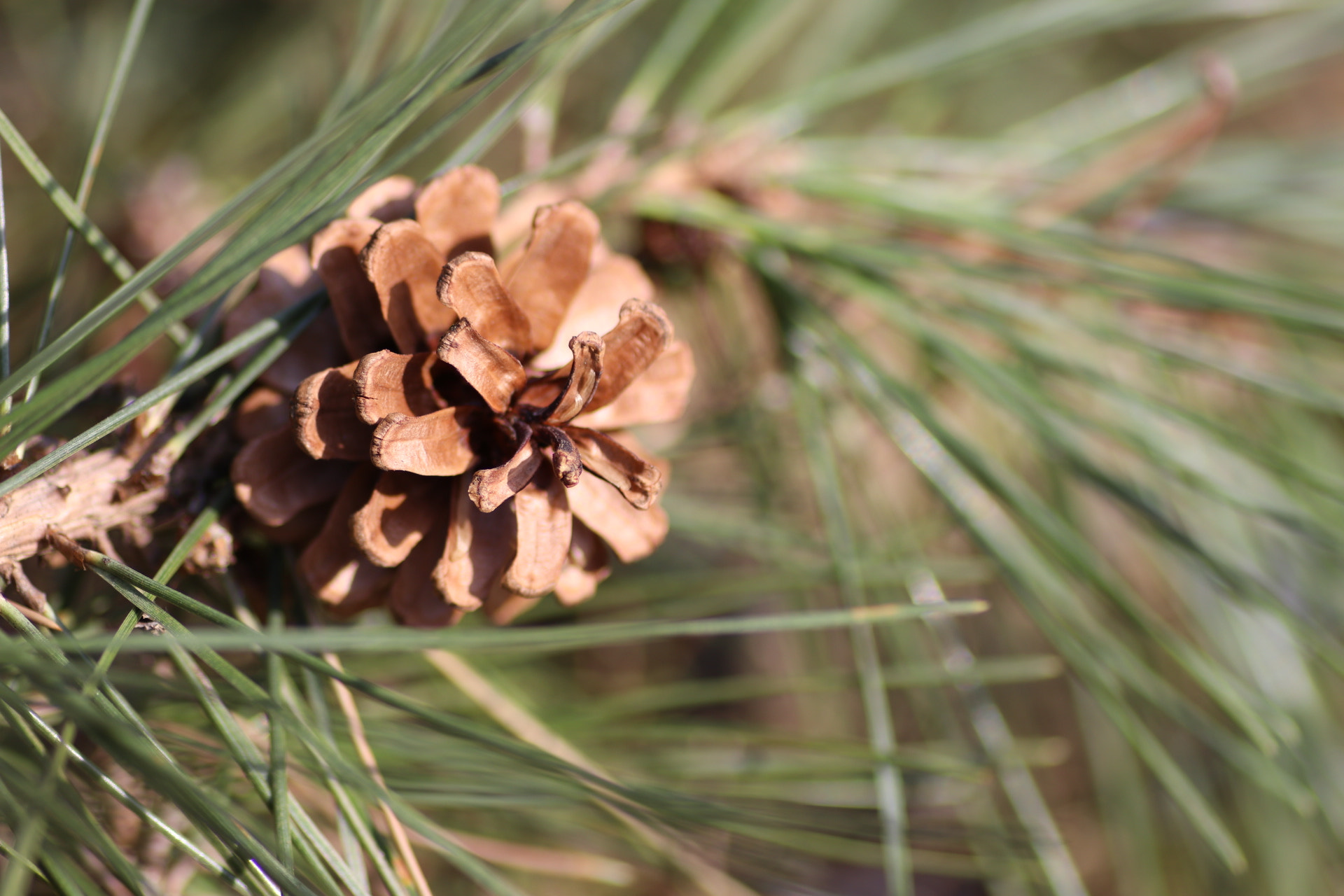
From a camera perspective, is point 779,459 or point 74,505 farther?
point 779,459

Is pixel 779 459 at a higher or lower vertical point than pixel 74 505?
higher

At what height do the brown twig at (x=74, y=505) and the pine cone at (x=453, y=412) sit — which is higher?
the pine cone at (x=453, y=412)

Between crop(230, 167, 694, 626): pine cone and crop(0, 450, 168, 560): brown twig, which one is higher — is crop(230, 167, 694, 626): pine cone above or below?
above

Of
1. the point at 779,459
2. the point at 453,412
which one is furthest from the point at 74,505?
the point at 779,459

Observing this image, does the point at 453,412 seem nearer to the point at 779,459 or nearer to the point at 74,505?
the point at 74,505

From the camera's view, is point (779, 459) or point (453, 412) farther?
point (779, 459)

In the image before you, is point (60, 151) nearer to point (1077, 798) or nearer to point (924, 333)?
point (924, 333)
